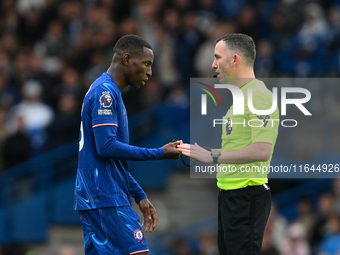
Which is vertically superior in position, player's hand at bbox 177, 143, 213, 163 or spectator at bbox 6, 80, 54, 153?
spectator at bbox 6, 80, 54, 153

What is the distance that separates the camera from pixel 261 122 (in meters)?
A: 4.36

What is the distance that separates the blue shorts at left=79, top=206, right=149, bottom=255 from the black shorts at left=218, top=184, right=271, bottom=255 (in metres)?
0.72

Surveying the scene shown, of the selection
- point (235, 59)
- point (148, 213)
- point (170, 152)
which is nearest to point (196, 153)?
point (170, 152)

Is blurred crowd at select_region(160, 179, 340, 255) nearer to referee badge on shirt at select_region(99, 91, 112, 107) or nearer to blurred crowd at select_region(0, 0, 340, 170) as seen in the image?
blurred crowd at select_region(0, 0, 340, 170)

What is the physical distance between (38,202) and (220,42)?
651 centimetres

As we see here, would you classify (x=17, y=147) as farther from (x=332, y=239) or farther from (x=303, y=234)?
(x=332, y=239)

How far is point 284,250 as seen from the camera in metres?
8.59

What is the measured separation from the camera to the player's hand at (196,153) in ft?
15.0

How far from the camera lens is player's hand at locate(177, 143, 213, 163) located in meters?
4.59

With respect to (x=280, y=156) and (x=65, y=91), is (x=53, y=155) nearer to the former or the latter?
(x=65, y=91)

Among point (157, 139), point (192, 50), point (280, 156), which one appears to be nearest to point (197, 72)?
point (192, 50)

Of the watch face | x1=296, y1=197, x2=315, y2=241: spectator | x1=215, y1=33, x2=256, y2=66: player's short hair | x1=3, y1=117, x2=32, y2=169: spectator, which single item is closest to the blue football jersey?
the watch face

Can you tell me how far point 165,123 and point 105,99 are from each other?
Answer: 6.09 metres

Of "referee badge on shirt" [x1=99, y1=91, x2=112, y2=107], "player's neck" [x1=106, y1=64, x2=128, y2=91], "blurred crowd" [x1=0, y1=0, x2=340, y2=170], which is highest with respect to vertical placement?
"blurred crowd" [x1=0, y1=0, x2=340, y2=170]
